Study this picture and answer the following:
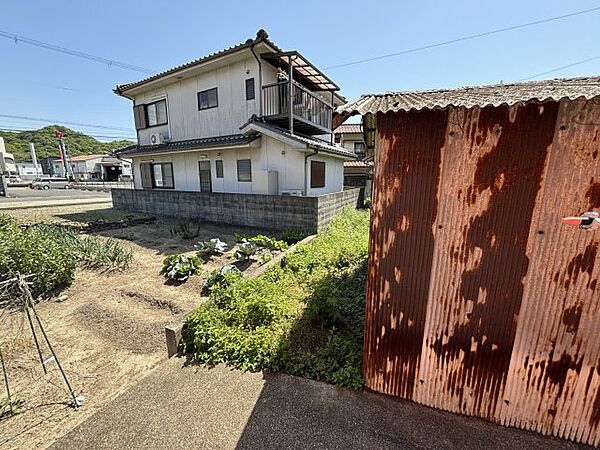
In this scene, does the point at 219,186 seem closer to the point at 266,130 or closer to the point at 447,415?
the point at 266,130

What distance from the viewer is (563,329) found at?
1886 mm

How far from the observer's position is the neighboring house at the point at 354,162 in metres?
18.1

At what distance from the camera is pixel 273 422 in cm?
229

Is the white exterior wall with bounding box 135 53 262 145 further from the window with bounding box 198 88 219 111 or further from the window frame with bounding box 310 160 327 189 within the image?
the window frame with bounding box 310 160 327 189

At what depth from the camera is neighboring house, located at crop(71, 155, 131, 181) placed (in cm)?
4038

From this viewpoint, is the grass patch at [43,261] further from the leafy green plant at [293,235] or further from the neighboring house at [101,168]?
the neighboring house at [101,168]

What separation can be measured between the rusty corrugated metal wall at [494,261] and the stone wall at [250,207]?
19.1 ft

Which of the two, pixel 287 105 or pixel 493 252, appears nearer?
pixel 493 252

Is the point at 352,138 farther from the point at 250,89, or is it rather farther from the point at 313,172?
the point at 250,89

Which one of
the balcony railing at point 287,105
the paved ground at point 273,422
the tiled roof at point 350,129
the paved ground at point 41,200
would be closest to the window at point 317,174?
the balcony railing at point 287,105

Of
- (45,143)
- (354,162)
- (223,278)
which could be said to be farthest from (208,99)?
(45,143)

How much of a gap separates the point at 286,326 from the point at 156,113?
537 inches

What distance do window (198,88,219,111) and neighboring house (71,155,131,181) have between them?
34.2 meters

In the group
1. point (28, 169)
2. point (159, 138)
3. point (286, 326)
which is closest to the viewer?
point (286, 326)
